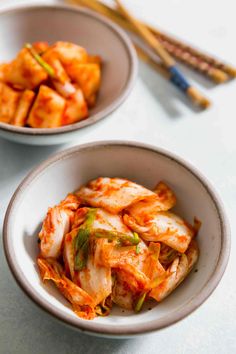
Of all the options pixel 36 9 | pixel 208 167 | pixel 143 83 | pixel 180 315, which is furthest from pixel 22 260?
pixel 36 9

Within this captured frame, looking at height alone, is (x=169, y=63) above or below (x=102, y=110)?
above

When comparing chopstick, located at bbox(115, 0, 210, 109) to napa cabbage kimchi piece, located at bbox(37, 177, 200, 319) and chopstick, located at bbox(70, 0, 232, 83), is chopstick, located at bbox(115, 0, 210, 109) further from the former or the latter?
napa cabbage kimchi piece, located at bbox(37, 177, 200, 319)

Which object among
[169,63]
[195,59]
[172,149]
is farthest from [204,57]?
[172,149]

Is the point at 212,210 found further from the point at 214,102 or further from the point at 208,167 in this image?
the point at 214,102

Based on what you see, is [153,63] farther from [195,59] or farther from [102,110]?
[102,110]

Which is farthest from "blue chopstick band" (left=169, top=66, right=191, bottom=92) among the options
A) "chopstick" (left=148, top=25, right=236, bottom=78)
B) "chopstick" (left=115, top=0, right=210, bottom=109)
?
"chopstick" (left=148, top=25, right=236, bottom=78)

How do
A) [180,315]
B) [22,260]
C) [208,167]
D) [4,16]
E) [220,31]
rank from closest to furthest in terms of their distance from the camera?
[180,315]
[22,260]
[208,167]
[4,16]
[220,31]

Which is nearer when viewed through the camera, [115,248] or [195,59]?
[115,248]

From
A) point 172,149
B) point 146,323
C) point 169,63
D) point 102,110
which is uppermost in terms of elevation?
point 169,63
